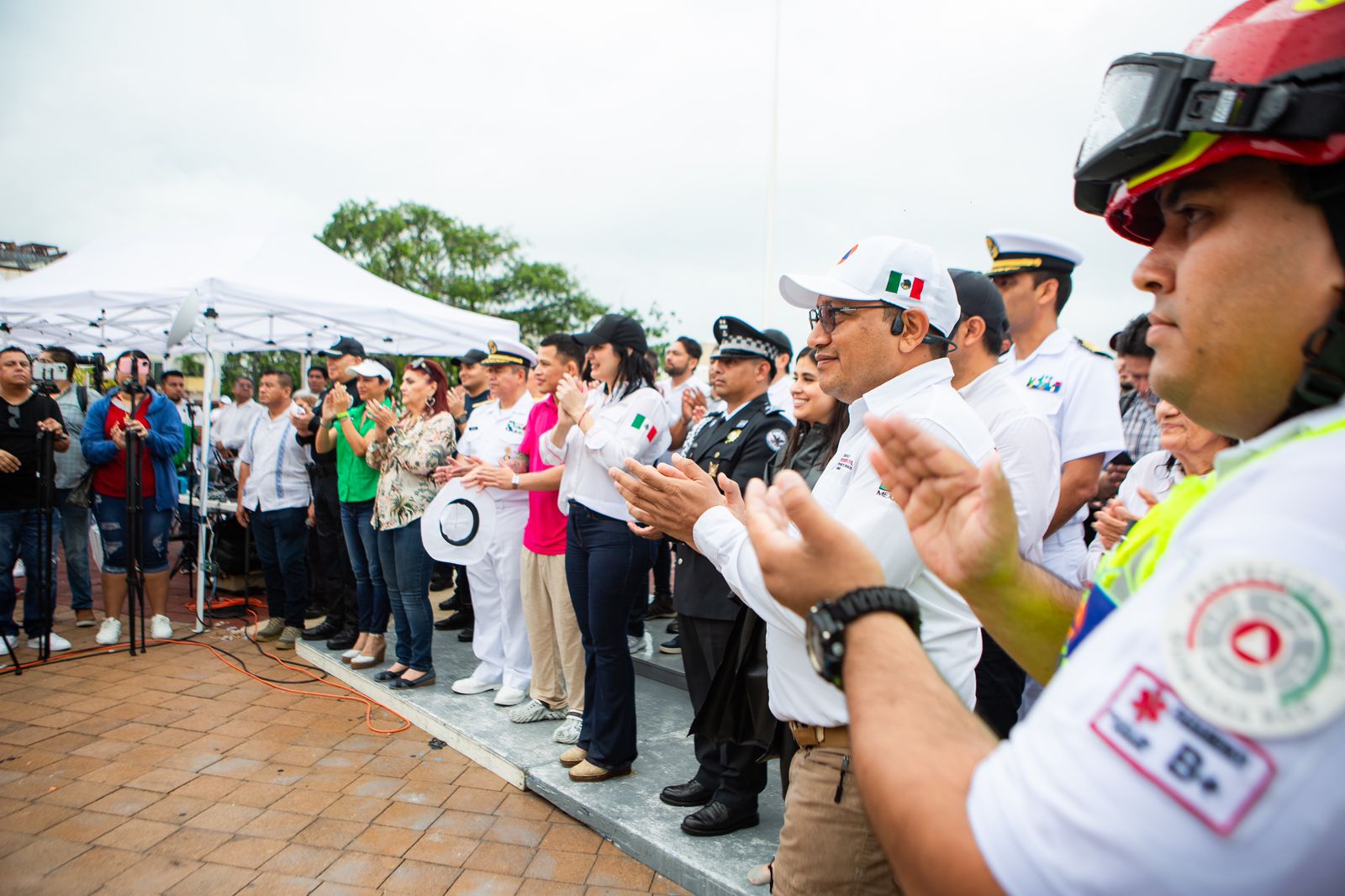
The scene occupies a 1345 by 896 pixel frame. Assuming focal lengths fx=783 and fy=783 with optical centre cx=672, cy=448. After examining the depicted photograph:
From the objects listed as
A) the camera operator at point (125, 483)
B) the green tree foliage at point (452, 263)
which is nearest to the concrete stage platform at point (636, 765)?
the camera operator at point (125, 483)

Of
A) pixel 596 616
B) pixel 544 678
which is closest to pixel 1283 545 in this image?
pixel 596 616

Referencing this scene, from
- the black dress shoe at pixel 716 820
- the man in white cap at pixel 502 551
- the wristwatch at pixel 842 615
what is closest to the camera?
the wristwatch at pixel 842 615

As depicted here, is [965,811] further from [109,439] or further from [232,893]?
[109,439]

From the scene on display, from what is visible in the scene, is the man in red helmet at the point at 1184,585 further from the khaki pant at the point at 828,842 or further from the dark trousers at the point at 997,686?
the dark trousers at the point at 997,686

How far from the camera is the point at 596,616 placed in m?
4.03

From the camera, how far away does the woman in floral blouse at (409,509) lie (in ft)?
17.5

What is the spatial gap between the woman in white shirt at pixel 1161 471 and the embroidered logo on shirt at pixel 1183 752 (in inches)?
72.1

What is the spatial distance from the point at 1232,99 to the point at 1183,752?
668 mm

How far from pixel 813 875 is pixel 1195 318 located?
1477 millimetres

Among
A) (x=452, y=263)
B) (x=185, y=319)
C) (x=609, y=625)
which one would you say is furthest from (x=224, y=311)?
(x=452, y=263)

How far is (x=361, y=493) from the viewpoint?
5.74 m

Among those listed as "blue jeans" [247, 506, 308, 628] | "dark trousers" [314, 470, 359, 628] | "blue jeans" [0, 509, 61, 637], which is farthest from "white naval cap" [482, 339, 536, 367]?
"blue jeans" [0, 509, 61, 637]

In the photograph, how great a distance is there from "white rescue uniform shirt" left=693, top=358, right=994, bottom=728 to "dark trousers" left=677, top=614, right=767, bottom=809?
125cm

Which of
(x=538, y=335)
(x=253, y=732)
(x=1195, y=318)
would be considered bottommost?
(x=253, y=732)
